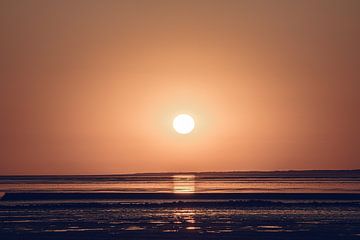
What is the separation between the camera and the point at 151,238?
4353 centimetres

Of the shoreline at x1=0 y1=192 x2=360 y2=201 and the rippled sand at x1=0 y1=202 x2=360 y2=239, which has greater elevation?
the shoreline at x1=0 y1=192 x2=360 y2=201

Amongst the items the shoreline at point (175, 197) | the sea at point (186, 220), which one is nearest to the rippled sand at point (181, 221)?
Result: the sea at point (186, 220)

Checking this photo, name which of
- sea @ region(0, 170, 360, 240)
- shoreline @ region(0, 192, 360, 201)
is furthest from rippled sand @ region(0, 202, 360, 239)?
shoreline @ region(0, 192, 360, 201)

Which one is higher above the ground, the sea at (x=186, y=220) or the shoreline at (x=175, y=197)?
the shoreline at (x=175, y=197)

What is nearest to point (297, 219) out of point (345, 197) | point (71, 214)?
point (71, 214)

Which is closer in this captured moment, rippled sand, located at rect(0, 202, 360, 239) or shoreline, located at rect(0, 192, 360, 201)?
rippled sand, located at rect(0, 202, 360, 239)

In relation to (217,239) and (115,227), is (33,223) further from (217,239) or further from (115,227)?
(217,239)

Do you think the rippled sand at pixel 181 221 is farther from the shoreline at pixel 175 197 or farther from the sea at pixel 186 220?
the shoreline at pixel 175 197

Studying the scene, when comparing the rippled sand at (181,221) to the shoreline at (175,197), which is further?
the shoreline at (175,197)

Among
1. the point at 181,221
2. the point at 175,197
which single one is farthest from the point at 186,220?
the point at 175,197

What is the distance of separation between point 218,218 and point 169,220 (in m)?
3.83

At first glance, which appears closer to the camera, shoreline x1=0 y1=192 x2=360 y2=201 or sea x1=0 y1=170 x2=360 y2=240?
sea x1=0 y1=170 x2=360 y2=240

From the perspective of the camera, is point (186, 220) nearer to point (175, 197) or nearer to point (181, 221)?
point (181, 221)

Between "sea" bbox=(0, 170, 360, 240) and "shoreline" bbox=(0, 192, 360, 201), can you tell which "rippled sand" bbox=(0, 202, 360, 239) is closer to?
"sea" bbox=(0, 170, 360, 240)
